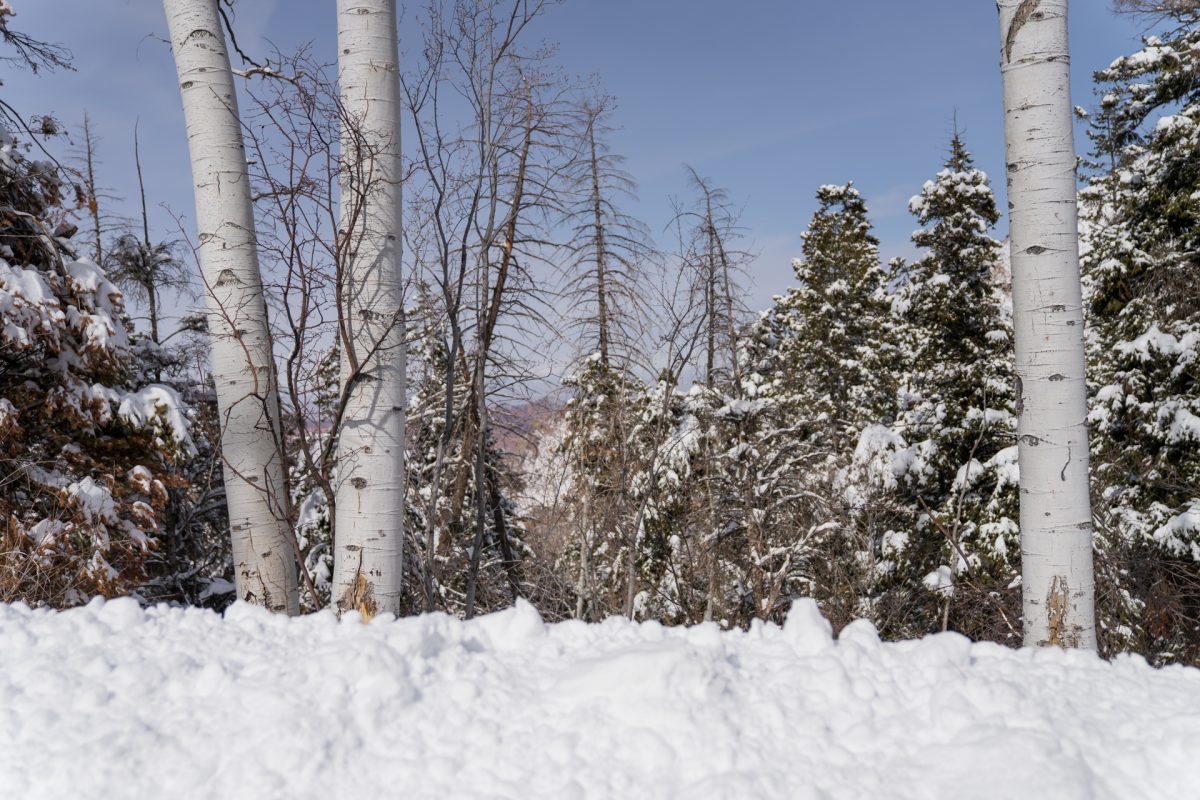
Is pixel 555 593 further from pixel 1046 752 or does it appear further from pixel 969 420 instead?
pixel 1046 752

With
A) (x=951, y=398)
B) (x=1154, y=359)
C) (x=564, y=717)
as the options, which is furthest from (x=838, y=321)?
(x=564, y=717)

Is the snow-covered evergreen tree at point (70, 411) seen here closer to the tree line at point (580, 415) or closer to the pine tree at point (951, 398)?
the tree line at point (580, 415)

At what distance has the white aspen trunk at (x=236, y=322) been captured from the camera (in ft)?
11.5

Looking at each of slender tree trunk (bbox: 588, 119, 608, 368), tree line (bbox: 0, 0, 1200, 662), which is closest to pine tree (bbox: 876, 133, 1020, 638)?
tree line (bbox: 0, 0, 1200, 662)

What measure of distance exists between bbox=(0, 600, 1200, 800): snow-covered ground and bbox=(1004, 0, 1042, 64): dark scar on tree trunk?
266 centimetres

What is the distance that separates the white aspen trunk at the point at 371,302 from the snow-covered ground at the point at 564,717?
1265 millimetres

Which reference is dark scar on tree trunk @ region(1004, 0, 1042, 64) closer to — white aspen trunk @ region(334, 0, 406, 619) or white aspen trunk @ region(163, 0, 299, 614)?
white aspen trunk @ region(334, 0, 406, 619)

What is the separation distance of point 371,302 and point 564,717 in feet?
7.41

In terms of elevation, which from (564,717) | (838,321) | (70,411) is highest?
(838,321)

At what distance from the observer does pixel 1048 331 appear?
3.16 meters

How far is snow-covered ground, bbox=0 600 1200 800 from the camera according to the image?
1.46 metres

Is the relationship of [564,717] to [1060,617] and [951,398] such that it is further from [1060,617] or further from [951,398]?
[951,398]

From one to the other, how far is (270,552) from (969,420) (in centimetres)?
963

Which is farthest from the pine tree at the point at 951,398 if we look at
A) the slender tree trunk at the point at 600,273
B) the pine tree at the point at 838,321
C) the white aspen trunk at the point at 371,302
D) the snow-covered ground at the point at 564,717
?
the snow-covered ground at the point at 564,717
